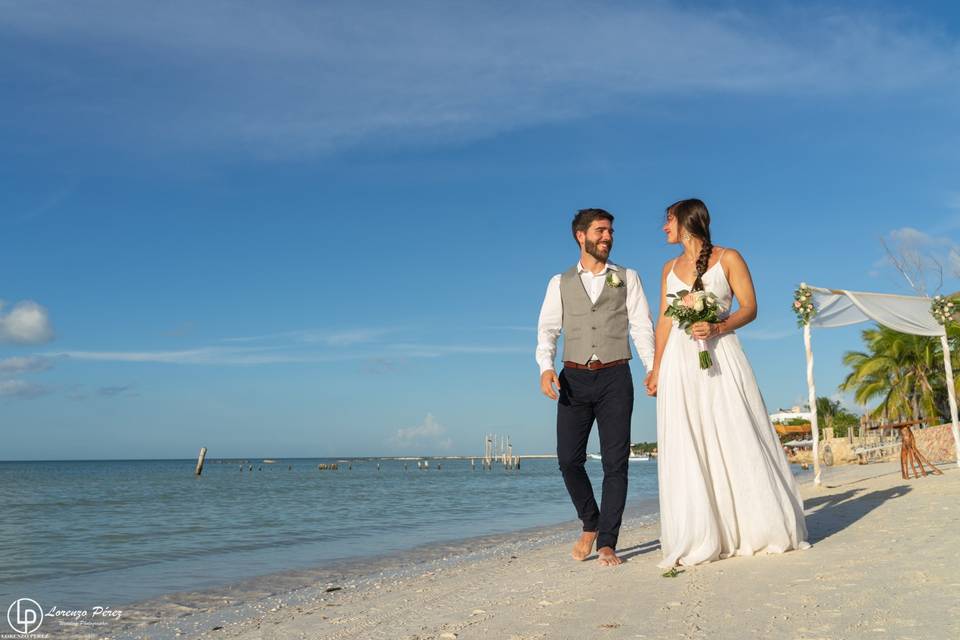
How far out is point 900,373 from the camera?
3666 cm

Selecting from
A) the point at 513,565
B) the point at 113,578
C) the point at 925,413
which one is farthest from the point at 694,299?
the point at 925,413

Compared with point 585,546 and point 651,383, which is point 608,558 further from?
point 651,383

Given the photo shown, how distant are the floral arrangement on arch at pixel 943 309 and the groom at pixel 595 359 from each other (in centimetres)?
977

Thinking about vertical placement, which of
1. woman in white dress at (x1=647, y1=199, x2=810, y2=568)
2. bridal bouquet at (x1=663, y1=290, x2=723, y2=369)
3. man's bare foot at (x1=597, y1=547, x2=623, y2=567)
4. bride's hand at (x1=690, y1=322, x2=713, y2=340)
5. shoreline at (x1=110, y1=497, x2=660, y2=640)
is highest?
bridal bouquet at (x1=663, y1=290, x2=723, y2=369)

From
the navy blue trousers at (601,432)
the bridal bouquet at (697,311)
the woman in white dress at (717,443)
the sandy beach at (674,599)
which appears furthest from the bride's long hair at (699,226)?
the sandy beach at (674,599)

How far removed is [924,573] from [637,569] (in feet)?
5.19

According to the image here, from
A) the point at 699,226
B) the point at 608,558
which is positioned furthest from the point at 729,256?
the point at 608,558

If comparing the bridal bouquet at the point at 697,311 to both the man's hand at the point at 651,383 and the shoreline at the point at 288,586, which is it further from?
the shoreline at the point at 288,586

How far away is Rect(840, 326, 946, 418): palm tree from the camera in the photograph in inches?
1369

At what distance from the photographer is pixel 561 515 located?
48.0ft

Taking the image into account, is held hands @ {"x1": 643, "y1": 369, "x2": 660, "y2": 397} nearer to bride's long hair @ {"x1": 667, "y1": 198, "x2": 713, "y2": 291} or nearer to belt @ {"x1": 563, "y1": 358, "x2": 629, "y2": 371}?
belt @ {"x1": 563, "y1": 358, "x2": 629, "y2": 371}

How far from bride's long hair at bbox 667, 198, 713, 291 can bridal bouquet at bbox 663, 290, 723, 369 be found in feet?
0.62

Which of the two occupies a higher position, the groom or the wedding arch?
the wedding arch

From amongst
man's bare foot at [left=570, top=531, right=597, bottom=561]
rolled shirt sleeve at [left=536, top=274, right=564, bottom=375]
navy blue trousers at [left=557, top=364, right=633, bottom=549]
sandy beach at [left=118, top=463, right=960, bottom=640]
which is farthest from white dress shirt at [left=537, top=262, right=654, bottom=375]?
sandy beach at [left=118, top=463, right=960, bottom=640]
